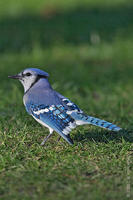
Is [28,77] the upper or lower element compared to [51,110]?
upper

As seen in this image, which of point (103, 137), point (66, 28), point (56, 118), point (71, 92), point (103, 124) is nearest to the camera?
point (103, 124)

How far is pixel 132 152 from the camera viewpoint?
4.66 meters

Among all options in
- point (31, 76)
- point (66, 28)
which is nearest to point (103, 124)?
point (31, 76)

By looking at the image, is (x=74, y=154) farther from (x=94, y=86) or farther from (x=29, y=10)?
(x=29, y=10)

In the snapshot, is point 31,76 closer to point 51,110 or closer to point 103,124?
point 51,110

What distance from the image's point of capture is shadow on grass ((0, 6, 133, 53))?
35.5 ft

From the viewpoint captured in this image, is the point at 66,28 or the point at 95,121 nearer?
A: the point at 95,121

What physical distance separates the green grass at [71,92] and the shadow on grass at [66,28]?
3cm

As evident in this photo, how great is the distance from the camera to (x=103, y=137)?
200 inches

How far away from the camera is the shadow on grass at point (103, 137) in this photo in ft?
16.4

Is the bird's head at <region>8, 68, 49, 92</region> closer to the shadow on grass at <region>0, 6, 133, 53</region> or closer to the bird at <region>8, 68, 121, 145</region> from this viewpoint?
the bird at <region>8, 68, 121, 145</region>

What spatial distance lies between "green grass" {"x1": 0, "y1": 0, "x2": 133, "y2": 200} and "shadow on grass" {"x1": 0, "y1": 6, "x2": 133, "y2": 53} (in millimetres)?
→ 26

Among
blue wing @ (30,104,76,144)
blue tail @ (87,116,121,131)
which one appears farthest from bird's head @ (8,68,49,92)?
blue tail @ (87,116,121,131)

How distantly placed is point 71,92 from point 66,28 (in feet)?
15.2
